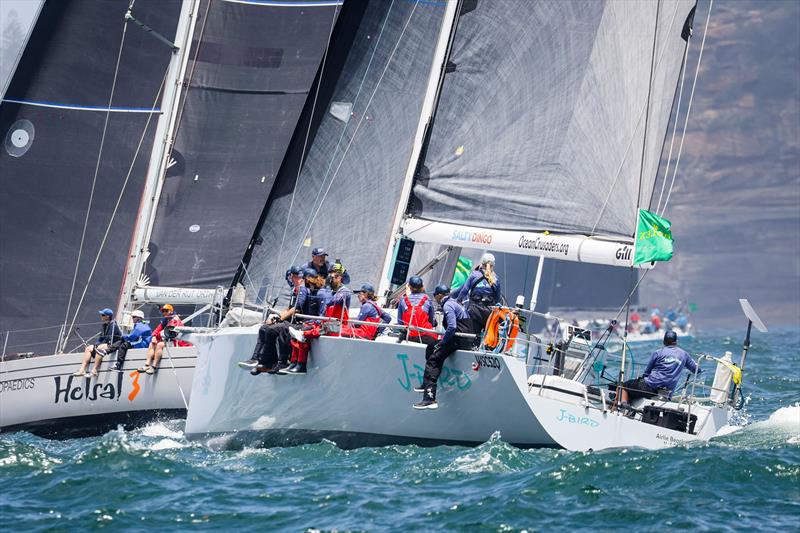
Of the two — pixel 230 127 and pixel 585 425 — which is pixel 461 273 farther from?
pixel 585 425

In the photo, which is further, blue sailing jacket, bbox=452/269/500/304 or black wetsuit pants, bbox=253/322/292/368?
black wetsuit pants, bbox=253/322/292/368

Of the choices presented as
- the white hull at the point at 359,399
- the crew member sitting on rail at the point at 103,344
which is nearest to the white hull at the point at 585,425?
the white hull at the point at 359,399

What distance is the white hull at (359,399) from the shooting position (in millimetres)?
10305

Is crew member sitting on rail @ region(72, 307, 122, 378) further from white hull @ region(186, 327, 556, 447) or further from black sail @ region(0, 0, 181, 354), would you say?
white hull @ region(186, 327, 556, 447)

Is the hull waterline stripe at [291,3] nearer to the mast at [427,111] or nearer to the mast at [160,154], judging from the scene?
the mast at [160,154]

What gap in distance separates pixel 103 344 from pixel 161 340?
66 centimetres

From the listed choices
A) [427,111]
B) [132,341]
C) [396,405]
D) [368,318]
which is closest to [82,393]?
[132,341]

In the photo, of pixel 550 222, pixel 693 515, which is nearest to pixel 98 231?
pixel 550 222

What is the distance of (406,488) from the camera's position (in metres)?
9.02

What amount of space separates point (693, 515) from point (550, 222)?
4.50 m

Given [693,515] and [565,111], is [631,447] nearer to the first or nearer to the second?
[693,515]

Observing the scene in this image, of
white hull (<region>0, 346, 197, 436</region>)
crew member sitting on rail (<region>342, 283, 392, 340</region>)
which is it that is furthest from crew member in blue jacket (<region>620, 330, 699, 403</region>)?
white hull (<region>0, 346, 197, 436</region>)

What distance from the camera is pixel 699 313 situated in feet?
253

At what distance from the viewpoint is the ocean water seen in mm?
8055
